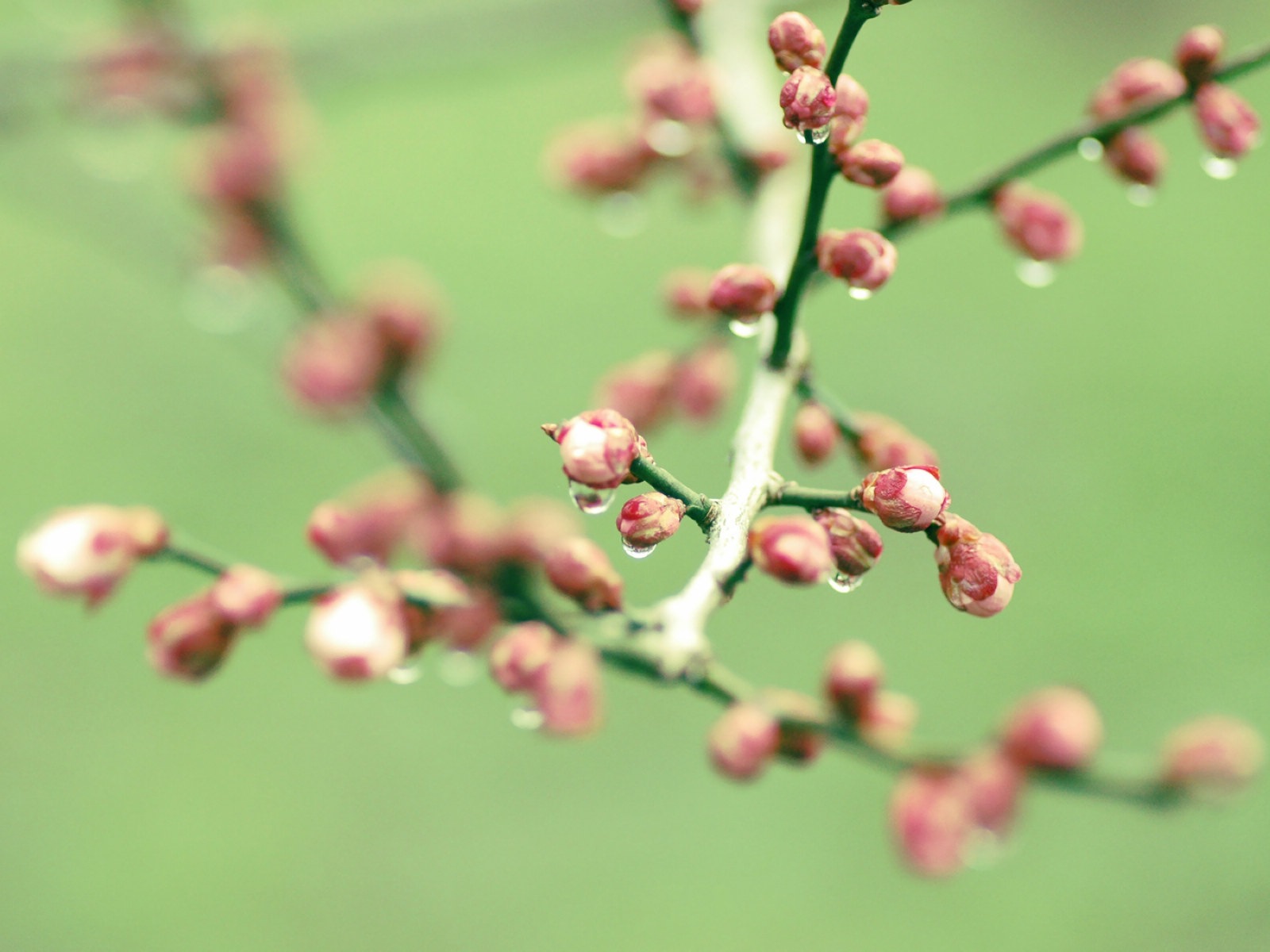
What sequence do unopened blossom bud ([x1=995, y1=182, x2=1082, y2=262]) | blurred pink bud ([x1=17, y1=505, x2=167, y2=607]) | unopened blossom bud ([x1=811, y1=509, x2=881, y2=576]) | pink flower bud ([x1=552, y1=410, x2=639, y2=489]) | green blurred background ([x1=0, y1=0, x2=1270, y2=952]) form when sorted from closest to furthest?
pink flower bud ([x1=552, y1=410, x2=639, y2=489])
unopened blossom bud ([x1=811, y1=509, x2=881, y2=576])
blurred pink bud ([x1=17, y1=505, x2=167, y2=607])
unopened blossom bud ([x1=995, y1=182, x2=1082, y2=262])
green blurred background ([x1=0, y1=0, x2=1270, y2=952])

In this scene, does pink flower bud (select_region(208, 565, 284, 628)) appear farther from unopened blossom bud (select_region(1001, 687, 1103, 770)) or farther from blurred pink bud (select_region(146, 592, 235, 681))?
unopened blossom bud (select_region(1001, 687, 1103, 770))

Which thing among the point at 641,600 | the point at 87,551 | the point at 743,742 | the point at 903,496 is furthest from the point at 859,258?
the point at 641,600

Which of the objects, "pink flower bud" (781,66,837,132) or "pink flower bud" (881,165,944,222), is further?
"pink flower bud" (881,165,944,222)

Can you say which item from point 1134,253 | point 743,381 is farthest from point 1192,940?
point 1134,253

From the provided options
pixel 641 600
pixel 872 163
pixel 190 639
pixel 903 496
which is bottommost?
pixel 641 600

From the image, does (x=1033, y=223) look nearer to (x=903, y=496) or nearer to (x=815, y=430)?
(x=815, y=430)

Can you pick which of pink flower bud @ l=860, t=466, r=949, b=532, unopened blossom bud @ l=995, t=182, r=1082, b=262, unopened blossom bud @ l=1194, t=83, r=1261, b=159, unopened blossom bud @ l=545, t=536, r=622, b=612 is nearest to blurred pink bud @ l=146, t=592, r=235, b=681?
unopened blossom bud @ l=545, t=536, r=622, b=612
